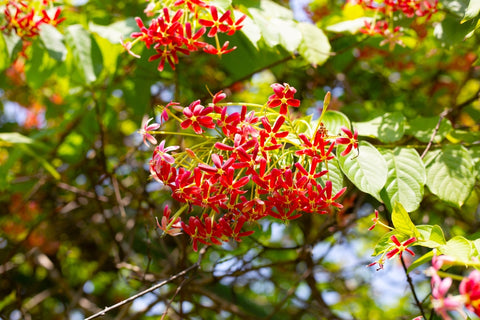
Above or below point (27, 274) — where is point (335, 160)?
above

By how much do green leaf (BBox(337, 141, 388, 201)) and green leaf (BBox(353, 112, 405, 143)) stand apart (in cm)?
14

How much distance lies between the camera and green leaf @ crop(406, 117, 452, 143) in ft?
5.26

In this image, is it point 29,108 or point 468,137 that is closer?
point 468,137

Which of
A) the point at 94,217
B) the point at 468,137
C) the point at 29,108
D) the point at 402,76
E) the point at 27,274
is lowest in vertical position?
the point at 27,274

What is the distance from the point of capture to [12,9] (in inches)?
71.6

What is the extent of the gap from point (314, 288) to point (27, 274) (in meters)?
2.38

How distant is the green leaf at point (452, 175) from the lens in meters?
1.43

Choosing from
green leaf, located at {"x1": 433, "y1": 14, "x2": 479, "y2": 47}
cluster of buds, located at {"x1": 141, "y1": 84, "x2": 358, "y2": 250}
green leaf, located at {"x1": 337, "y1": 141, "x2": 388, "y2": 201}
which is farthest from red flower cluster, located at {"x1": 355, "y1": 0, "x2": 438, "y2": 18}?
cluster of buds, located at {"x1": 141, "y1": 84, "x2": 358, "y2": 250}

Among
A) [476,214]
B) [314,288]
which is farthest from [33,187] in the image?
[476,214]

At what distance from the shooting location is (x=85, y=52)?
185 cm

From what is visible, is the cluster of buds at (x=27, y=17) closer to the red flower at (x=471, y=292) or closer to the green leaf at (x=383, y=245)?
the green leaf at (x=383, y=245)

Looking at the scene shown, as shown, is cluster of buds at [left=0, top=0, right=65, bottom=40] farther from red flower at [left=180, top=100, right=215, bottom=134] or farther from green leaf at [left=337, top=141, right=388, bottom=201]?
green leaf at [left=337, top=141, right=388, bottom=201]

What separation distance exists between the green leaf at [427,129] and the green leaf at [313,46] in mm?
443

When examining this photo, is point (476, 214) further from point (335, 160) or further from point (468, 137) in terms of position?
point (335, 160)
